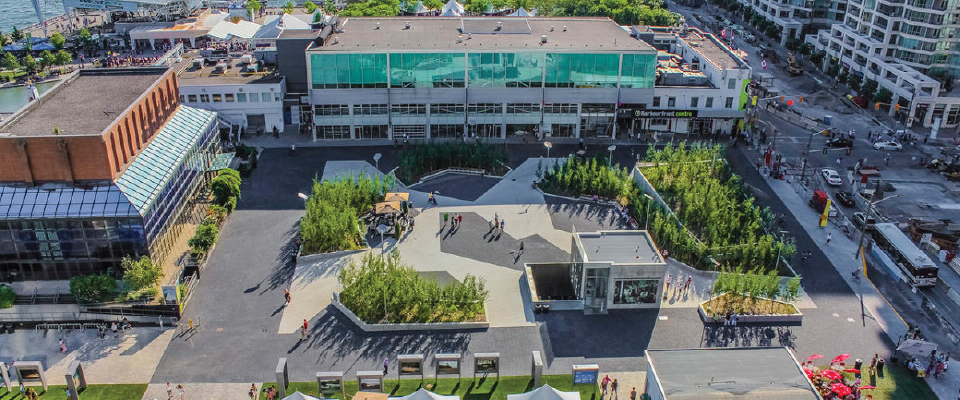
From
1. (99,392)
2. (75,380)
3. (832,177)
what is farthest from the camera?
(832,177)

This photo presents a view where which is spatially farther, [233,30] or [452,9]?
[452,9]

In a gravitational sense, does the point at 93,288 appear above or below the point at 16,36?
below

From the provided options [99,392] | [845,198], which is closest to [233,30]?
[99,392]

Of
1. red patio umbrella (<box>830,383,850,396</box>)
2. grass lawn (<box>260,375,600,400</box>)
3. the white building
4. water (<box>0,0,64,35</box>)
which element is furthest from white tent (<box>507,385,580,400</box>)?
water (<box>0,0,64,35</box>)

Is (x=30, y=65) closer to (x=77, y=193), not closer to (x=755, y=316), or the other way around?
(x=77, y=193)

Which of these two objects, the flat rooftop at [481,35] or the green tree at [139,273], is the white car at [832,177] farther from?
the green tree at [139,273]

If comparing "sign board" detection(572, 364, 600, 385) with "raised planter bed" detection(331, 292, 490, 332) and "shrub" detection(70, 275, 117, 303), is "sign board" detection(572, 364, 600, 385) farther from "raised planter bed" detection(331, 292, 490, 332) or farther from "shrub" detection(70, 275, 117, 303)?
"shrub" detection(70, 275, 117, 303)

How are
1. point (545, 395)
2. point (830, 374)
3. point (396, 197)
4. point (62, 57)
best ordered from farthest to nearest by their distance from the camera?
1. point (62, 57)
2. point (396, 197)
3. point (830, 374)
4. point (545, 395)
